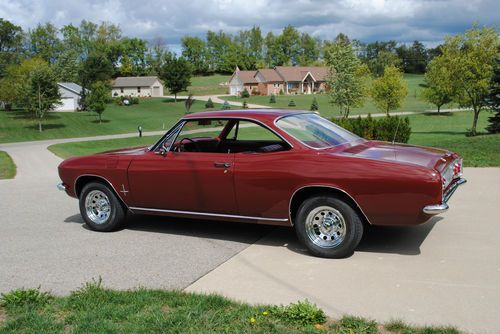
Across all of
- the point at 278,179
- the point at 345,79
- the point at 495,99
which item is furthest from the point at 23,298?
the point at 345,79

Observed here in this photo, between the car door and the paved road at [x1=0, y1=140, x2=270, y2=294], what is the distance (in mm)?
501

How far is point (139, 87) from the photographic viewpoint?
10025 cm

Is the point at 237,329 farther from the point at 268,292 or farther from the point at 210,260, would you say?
the point at 210,260

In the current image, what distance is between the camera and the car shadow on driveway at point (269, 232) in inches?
234

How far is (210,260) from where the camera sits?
18.6 feet

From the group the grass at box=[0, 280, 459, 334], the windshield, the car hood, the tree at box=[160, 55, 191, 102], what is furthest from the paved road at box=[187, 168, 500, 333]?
the tree at box=[160, 55, 191, 102]

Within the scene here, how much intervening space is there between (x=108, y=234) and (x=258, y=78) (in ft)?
331

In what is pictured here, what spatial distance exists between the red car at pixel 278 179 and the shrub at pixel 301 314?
165 centimetres

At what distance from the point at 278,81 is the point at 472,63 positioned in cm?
6980

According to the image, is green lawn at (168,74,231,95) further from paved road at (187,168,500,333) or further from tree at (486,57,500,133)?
paved road at (187,168,500,333)

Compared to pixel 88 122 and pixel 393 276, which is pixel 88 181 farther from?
pixel 88 122

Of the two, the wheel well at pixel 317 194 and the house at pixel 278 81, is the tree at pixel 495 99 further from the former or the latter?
the house at pixel 278 81

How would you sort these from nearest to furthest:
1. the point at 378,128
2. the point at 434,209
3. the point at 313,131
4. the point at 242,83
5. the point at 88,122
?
the point at 434,209
the point at 313,131
the point at 378,128
the point at 88,122
the point at 242,83

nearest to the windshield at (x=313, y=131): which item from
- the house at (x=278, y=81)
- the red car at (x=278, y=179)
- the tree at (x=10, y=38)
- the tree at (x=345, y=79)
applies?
the red car at (x=278, y=179)
